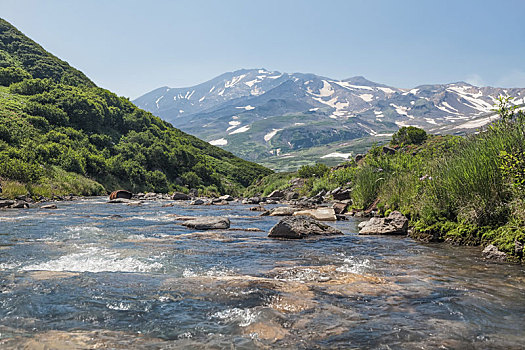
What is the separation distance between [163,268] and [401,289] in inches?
234

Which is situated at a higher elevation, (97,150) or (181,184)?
(97,150)

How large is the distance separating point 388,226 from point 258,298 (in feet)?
35.2

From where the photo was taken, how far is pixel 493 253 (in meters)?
9.23

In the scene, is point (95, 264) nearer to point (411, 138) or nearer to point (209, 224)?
point (209, 224)

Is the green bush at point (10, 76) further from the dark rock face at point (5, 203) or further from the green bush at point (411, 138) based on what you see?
the green bush at point (411, 138)

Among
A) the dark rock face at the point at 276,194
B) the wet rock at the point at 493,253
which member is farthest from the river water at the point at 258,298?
the dark rock face at the point at 276,194

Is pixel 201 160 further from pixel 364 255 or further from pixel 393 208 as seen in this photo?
pixel 364 255

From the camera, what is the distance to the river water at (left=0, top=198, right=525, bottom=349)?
4.70 meters

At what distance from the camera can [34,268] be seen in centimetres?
875

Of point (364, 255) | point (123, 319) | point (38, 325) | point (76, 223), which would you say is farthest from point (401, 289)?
point (76, 223)

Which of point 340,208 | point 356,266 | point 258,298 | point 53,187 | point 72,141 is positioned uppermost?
point 72,141

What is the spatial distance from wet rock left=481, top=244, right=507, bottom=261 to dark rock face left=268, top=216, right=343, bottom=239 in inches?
256

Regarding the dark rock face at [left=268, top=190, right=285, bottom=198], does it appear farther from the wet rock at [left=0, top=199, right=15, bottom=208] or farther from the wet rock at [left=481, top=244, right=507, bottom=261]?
the wet rock at [left=481, top=244, right=507, bottom=261]

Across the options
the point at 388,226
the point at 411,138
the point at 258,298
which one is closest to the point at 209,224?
the point at 388,226
